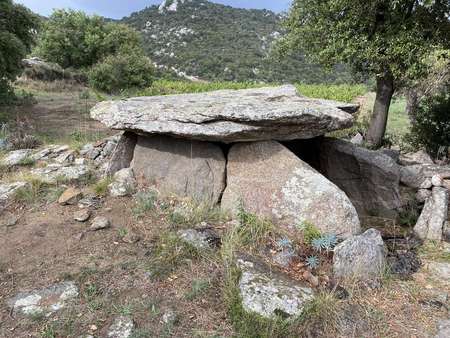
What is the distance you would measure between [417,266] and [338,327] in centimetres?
162

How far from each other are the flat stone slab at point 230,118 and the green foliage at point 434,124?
5187 millimetres

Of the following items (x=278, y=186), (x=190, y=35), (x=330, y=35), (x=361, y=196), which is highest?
(x=190, y=35)

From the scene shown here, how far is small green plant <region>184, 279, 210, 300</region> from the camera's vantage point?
3261mm

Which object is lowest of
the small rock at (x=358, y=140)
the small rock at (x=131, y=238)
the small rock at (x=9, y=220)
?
the small rock at (x=9, y=220)

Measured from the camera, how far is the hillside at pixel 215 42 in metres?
46.5

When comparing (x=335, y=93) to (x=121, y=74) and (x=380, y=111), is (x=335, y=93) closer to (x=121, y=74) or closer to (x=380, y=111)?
(x=121, y=74)

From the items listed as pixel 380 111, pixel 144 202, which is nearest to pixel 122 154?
pixel 144 202

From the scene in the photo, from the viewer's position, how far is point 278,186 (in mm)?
4539

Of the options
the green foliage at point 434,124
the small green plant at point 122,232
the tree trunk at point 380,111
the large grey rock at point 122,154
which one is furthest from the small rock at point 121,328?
the green foliage at point 434,124

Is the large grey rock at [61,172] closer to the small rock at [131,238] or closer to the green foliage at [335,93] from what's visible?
the small rock at [131,238]

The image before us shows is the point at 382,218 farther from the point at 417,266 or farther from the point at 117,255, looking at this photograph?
the point at 117,255

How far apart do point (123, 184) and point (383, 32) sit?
6633 mm

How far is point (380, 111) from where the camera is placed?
955 cm

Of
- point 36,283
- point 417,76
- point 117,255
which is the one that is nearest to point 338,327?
point 117,255
